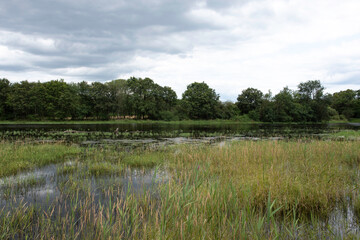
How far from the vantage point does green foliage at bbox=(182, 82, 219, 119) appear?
77.4 metres

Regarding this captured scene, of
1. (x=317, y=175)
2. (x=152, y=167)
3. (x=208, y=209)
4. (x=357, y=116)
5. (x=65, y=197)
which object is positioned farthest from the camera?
(x=357, y=116)

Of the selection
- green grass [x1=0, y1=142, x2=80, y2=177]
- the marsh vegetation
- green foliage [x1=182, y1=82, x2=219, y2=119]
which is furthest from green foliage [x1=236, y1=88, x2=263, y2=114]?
green grass [x1=0, y1=142, x2=80, y2=177]

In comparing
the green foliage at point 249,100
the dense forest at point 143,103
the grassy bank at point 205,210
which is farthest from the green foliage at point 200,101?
the grassy bank at point 205,210

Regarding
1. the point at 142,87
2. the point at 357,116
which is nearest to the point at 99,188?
the point at 142,87

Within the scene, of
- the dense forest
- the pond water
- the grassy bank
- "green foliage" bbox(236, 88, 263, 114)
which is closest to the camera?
the grassy bank

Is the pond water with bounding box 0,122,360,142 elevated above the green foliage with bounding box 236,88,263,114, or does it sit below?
below

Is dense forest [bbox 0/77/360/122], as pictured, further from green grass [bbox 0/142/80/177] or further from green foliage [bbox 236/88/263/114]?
green grass [bbox 0/142/80/177]

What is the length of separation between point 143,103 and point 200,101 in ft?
70.0

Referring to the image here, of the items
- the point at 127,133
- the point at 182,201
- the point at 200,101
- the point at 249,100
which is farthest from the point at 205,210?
the point at 249,100

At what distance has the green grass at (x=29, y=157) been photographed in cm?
900

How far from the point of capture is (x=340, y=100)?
10200 cm

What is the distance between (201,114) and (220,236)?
7555 centimetres

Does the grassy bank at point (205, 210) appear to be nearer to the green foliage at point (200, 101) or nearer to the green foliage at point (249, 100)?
the green foliage at point (200, 101)

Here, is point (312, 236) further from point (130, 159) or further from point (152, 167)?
point (130, 159)
